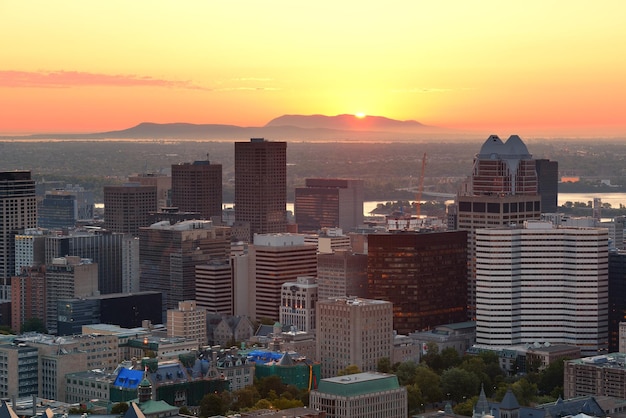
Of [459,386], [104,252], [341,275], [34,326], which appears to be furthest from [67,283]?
[459,386]

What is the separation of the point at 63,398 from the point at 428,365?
24207 millimetres

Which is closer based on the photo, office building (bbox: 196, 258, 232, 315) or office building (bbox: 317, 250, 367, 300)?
office building (bbox: 317, 250, 367, 300)

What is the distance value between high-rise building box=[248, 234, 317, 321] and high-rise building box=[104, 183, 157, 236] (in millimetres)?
43384

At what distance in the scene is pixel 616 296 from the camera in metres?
118

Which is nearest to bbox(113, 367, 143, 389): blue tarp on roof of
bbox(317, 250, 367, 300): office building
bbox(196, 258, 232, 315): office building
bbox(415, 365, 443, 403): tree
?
bbox(415, 365, 443, 403): tree

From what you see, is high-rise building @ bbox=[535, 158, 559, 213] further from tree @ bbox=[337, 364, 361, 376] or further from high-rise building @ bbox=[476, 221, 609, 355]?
tree @ bbox=[337, 364, 361, 376]

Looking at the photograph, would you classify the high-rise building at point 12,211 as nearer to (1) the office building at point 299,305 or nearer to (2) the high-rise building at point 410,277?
(1) the office building at point 299,305

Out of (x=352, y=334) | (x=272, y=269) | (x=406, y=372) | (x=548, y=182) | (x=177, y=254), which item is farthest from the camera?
(x=548, y=182)

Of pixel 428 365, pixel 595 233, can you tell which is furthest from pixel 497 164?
pixel 428 365

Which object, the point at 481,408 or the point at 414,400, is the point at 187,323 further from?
the point at 481,408

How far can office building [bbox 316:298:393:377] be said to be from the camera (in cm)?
10544

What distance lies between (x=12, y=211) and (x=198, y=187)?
41.0 meters

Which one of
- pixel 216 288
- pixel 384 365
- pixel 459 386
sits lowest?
pixel 459 386

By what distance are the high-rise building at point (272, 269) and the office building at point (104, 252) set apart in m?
18.7
